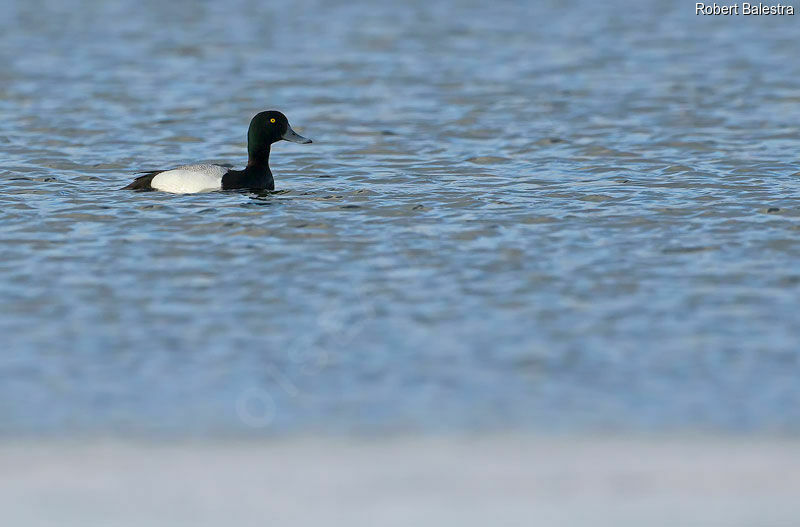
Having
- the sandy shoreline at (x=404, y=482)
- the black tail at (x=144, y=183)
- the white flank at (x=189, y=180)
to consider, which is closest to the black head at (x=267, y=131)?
the white flank at (x=189, y=180)

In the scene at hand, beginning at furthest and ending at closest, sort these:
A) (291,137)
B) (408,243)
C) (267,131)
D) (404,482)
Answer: (291,137), (267,131), (408,243), (404,482)

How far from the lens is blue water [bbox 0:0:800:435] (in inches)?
297

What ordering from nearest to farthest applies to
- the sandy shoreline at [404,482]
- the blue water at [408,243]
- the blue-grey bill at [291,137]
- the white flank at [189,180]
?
the sandy shoreline at [404,482] → the blue water at [408,243] → the white flank at [189,180] → the blue-grey bill at [291,137]

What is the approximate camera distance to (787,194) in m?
13.2

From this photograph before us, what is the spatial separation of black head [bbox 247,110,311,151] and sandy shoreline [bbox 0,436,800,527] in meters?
7.89

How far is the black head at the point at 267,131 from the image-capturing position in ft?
47.2

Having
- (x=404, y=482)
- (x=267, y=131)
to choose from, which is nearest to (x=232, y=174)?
(x=267, y=131)

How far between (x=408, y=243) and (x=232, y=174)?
335 cm

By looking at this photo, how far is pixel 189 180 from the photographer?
13805mm

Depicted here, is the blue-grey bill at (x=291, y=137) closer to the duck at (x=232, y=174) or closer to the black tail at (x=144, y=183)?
the duck at (x=232, y=174)

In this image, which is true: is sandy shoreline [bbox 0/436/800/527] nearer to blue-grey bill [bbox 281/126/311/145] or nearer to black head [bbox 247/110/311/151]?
black head [bbox 247/110/311/151]

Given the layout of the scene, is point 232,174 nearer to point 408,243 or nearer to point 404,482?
point 408,243

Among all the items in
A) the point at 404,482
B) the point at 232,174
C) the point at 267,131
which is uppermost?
the point at 267,131

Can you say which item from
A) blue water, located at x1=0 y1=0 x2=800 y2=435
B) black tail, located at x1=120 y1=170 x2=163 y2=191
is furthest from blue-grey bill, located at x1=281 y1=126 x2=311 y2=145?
black tail, located at x1=120 y1=170 x2=163 y2=191
